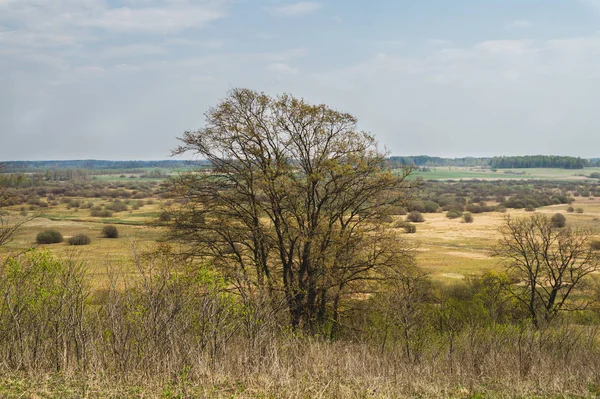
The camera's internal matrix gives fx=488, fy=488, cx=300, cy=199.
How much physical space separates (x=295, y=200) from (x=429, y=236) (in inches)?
2153

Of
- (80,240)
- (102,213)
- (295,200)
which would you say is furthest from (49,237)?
(295,200)

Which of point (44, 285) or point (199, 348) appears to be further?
point (44, 285)

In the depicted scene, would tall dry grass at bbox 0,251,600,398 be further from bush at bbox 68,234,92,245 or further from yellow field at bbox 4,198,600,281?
bush at bbox 68,234,92,245

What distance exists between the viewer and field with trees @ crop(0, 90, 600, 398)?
412 inches

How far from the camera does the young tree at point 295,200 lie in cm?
2164

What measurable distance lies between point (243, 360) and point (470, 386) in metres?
5.34

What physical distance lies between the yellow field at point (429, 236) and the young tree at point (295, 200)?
14967 millimetres

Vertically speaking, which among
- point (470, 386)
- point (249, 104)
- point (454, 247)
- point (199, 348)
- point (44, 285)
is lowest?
point (454, 247)

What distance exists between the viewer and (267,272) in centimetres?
2178

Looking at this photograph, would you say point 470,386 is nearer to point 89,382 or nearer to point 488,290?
point 89,382

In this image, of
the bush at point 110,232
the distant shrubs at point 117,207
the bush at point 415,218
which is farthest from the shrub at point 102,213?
the bush at point 415,218

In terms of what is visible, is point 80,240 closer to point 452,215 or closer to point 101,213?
point 101,213

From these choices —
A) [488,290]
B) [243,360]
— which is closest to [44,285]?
[243,360]

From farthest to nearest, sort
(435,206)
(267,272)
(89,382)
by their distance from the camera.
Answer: (435,206)
(267,272)
(89,382)
